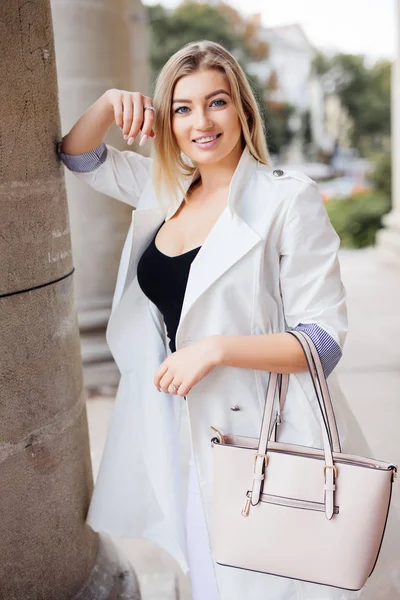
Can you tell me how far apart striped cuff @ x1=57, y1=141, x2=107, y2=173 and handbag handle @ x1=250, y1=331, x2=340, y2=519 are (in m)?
0.88

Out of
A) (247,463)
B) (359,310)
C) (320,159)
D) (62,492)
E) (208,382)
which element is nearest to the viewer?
(247,463)

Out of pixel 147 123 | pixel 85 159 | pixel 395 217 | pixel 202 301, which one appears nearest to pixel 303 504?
pixel 202 301

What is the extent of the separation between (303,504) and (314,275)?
581mm

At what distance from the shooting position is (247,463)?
1769mm

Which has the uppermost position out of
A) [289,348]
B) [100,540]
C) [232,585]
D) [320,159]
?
[289,348]

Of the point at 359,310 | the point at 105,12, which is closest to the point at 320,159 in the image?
the point at 359,310

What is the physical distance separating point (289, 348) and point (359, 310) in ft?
20.1

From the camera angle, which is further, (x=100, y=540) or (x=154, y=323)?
(x=100, y=540)

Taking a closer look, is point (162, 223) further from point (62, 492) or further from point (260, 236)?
point (62, 492)

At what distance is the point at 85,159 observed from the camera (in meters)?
2.19

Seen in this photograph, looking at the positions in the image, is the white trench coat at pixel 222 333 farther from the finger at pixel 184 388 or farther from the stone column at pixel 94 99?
the stone column at pixel 94 99

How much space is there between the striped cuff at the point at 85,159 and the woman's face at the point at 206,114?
0.36 m

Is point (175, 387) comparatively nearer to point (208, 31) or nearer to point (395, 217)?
point (395, 217)

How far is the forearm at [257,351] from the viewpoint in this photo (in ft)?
5.84
